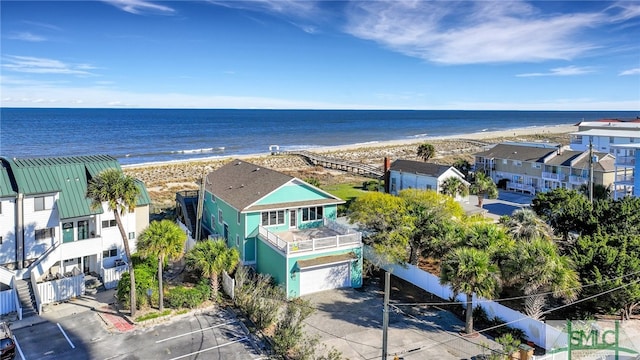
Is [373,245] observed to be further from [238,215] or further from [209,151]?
[209,151]

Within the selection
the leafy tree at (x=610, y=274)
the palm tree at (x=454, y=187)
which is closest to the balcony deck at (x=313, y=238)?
the leafy tree at (x=610, y=274)

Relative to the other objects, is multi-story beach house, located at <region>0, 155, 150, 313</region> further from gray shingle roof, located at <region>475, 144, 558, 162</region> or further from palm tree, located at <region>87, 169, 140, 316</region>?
gray shingle roof, located at <region>475, 144, 558, 162</region>

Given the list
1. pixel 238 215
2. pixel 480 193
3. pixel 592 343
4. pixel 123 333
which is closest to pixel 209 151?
pixel 480 193

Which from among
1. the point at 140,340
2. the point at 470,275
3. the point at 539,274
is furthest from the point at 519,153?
the point at 140,340

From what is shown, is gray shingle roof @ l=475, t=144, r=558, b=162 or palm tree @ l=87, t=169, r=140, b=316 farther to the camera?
gray shingle roof @ l=475, t=144, r=558, b=162

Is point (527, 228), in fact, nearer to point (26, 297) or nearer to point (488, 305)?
point (488, 305)

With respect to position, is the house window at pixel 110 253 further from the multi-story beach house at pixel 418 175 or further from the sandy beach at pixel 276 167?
the multi-story beach house at pixel 418 175

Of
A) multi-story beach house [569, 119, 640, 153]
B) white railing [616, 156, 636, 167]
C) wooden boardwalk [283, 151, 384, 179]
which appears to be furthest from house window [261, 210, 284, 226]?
multi-story beach house [569, 119, 640, 153]
